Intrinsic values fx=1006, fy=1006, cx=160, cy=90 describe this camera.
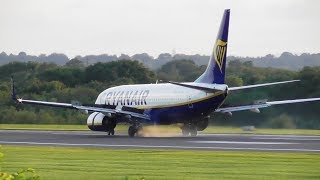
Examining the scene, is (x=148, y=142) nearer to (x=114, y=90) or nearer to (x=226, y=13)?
(x=226, y=13)

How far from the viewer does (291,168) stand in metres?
38.4

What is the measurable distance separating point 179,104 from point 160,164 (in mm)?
31156

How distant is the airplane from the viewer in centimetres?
6875

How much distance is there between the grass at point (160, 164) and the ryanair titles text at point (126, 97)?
24664mm

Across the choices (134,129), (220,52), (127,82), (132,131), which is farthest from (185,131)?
(127,82)

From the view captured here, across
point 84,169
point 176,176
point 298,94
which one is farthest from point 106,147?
point 298,94

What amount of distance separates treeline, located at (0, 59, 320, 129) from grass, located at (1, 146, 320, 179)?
108ft

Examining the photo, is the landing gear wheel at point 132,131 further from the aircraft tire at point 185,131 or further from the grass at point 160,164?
the grass at point 160,164

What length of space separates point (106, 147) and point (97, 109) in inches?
676

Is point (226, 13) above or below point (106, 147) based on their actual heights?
above

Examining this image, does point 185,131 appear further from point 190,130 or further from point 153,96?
point 153,96

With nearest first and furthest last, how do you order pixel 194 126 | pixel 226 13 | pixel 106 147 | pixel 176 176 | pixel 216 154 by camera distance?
pixel 176 176 < pixel 216 154 < pixel 106 147 < pixel 226 13 < pixel 194 126

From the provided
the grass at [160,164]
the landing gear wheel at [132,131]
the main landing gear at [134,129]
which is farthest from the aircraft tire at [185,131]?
the grass at [160,164]

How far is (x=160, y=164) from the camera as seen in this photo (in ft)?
134
